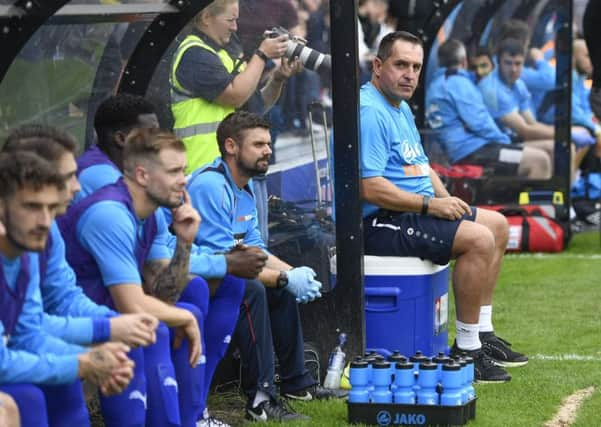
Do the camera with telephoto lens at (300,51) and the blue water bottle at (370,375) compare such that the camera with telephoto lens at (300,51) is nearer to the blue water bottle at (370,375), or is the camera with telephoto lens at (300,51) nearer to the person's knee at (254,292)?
the person's knee at (254,292)

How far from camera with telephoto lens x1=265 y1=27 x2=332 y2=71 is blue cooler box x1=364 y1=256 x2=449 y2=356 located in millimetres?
1042

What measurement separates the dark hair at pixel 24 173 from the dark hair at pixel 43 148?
0.33 ft

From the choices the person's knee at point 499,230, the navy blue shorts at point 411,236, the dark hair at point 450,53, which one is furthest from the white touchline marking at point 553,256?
the navy blue shorts at point 411,236

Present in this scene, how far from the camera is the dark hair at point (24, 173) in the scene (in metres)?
4.25

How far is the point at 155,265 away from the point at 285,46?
1660mm

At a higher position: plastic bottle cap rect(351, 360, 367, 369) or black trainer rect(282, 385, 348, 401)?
plastic bottle cap rect(351, 360, 367, 369)

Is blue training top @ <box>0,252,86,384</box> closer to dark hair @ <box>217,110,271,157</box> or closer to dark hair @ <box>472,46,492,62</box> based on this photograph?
dark hair @ <box>217,110,271,157</box>

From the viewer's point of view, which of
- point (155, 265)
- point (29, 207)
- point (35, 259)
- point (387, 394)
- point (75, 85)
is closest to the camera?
point (29, 207)

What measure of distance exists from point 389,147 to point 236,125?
1.22m

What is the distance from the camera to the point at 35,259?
4.53 metres

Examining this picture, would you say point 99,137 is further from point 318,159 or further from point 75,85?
point 318,159

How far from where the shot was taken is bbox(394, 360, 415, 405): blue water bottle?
5930 millimetres

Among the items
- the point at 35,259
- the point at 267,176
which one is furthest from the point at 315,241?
the point at 35,259

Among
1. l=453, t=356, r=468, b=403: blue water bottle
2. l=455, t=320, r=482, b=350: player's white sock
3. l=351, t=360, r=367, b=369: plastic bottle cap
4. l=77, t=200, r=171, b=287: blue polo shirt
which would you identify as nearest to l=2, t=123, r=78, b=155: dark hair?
l=77, t=200, r=171, b=287: blue polo shirt
